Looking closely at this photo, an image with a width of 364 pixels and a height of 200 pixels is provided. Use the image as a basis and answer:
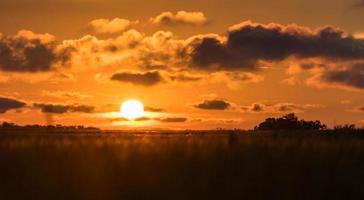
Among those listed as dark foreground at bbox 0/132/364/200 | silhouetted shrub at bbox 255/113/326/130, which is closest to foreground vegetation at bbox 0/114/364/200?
dark foreground at bbox 0/132/364/200

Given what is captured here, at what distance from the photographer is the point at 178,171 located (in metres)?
29.2

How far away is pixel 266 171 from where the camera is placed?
29438mm

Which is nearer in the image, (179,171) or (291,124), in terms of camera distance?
(179,171)

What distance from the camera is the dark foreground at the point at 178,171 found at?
28203mm

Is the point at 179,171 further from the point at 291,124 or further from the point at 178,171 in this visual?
the point at 291,124

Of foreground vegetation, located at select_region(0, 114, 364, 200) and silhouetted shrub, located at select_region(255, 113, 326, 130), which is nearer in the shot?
foreground vegetation, located at select_region(0, 114, 364, 200)

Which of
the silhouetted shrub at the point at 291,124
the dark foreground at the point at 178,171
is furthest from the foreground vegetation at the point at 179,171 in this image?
the silhouetted shrub at the point at 291,124

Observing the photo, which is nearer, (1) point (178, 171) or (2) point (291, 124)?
(1) point (178, 171)

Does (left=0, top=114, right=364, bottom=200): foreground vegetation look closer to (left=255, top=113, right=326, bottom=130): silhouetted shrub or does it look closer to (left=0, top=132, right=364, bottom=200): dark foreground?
(left=0, top=132, right=364, bottom=200): dark foreground

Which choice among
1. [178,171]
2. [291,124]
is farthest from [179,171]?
[291,124]

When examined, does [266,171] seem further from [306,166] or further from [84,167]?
[84,167]

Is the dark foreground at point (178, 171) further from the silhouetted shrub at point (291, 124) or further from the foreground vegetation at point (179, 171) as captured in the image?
the silhouetted shrub at point (291, 124)

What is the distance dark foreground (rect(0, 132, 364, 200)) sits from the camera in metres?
28.2

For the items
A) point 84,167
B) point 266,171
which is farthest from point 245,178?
point 84,167
